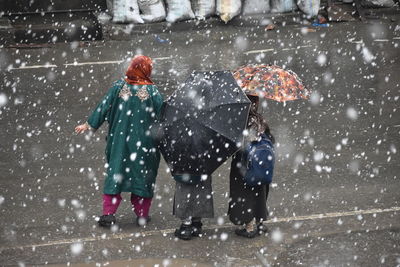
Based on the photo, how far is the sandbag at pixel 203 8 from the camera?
54.0 ft

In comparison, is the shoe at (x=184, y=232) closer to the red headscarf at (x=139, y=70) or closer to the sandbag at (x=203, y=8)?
the red headscarf at (x=139, y=70)

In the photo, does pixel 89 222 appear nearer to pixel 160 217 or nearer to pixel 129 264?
pixel 160 217

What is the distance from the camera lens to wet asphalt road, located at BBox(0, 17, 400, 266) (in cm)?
681

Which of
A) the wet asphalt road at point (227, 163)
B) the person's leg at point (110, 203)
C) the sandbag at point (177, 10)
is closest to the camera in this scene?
the wet asphalt road at point (227, 163)

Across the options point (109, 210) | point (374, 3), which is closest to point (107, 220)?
point (109, 210)

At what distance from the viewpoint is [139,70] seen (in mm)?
7078

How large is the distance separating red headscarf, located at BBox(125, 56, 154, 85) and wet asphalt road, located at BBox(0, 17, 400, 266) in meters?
1.25

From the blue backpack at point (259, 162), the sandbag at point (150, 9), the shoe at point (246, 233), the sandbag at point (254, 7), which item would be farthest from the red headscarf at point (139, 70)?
the sandbag at point (254, 7)

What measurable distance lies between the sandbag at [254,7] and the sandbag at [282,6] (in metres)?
0.16

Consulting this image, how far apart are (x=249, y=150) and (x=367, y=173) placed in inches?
98.2

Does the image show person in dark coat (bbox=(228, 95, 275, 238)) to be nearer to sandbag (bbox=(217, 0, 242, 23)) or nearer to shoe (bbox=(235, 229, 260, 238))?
shoe (bbox=(235, 229, 260, 238))

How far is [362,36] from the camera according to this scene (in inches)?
610

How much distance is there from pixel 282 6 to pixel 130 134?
10414 millimetres

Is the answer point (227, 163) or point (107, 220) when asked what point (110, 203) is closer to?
point (107, 220)
